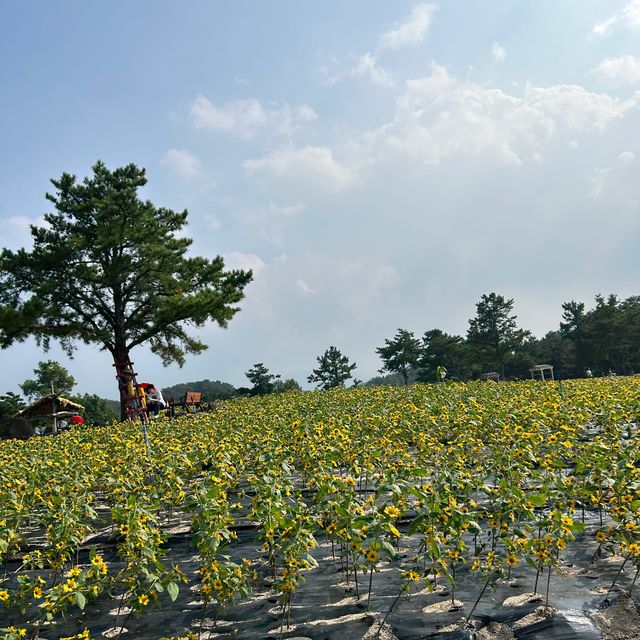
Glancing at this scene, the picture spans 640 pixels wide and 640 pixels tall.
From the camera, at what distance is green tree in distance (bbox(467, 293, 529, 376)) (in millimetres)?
46375

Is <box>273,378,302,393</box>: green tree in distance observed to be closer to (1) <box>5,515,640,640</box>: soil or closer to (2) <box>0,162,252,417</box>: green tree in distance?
(2) <box>0,162,252,417</box>: green tree in distance

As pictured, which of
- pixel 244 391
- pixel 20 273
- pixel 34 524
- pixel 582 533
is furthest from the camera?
pixel 244 391

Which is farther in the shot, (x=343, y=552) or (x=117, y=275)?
(x=117, y=275)

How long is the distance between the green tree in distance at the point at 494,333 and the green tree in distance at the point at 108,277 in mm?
27925

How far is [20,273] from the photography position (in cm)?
2292

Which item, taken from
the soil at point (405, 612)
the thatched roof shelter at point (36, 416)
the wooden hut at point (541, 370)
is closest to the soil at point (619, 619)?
the soil at point (405, 612)

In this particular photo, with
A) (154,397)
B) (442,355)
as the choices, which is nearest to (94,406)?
(442,355)

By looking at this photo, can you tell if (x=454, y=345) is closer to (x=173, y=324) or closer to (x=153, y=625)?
(x=173, y=324)

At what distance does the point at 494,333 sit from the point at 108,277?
3454 cm

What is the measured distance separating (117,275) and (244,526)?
1974 centimetres

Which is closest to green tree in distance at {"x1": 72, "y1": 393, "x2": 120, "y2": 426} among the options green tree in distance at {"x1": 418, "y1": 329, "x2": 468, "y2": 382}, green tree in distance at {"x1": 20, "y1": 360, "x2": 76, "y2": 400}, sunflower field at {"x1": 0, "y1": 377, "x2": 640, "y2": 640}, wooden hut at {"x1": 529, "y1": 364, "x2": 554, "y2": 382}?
green tree in distance at {"x1": 20, "y1": 360, "x2": 76, "y2": 400}

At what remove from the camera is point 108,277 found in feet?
75.6

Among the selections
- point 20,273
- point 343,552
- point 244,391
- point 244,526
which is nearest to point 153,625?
point 343,552

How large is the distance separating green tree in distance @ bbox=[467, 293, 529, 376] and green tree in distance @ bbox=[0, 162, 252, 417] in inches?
1099
